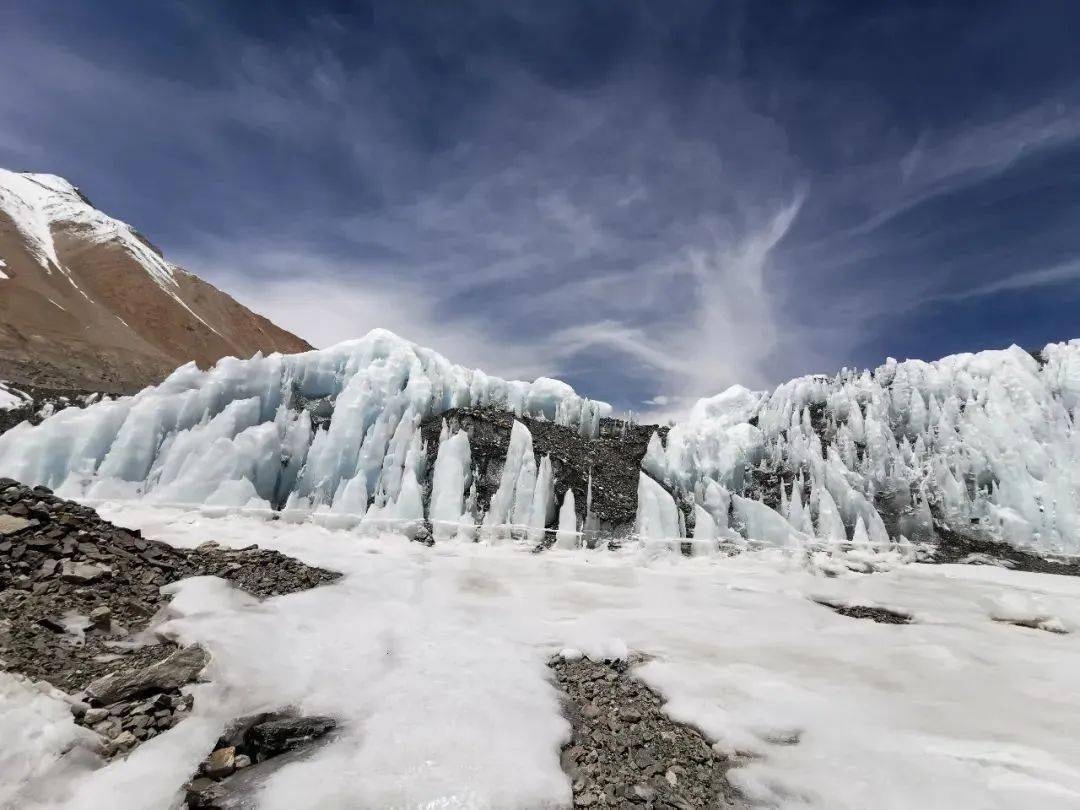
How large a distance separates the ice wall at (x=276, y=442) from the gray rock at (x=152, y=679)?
48.5ft

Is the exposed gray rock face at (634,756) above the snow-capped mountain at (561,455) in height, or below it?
below

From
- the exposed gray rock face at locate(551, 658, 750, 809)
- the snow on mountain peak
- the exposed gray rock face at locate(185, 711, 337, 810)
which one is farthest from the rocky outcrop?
the snow on mountain peak

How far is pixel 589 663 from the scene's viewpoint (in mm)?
9766

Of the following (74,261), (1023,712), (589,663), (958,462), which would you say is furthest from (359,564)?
(74,261)

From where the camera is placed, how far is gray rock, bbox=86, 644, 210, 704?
650 centimetres

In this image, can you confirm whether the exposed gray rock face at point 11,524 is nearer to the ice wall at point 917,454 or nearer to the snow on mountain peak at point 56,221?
the ice wall at point 917,454

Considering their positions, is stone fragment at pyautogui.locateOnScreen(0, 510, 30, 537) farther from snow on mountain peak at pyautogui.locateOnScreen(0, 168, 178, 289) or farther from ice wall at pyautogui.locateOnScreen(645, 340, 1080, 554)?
snow on mountain peak at pyautogui.locateOnScreen(0, 168, 178, 289)

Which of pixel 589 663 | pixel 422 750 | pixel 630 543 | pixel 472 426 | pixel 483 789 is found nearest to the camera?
pixel 483 789

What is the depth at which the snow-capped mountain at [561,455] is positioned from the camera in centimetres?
2192

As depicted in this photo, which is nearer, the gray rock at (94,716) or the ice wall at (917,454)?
the gray rock at (94,716)

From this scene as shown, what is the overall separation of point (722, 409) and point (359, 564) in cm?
3206

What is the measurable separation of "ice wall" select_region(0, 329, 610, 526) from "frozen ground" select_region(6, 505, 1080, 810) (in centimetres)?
580

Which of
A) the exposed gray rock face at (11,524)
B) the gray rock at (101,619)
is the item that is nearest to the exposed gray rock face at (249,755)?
the gray rock at (101,619)

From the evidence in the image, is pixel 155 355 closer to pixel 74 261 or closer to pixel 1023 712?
pixel 74 261
